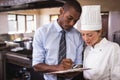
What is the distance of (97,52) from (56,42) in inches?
12.1

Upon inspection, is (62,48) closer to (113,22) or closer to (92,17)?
(92,17)

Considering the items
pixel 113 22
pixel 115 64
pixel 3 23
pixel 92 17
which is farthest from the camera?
pixel 3 23

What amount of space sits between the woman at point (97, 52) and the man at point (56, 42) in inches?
3.0

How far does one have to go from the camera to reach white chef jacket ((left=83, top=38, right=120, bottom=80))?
1229 mm

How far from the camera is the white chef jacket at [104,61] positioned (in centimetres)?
123

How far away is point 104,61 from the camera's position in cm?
125

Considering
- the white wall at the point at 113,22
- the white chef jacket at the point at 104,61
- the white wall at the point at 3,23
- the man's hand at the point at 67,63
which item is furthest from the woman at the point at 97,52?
the white wall at the point at 3,23

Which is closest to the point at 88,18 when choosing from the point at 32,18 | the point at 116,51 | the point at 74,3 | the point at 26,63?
the point at 74,3

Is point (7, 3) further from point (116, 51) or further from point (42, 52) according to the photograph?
point (116, 51)

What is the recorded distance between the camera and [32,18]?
886 cm

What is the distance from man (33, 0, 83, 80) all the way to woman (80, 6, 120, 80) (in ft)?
0.25

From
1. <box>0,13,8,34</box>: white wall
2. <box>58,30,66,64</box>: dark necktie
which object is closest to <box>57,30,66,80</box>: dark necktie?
<box>58,30,66,64</box>: dark necktie

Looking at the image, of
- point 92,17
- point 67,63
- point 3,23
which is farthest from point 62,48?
point 3,23

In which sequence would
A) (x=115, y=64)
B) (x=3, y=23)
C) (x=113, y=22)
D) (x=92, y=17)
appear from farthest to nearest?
(x=3, y=23), (x=113, y=22), (x=92, y=17), (x=115, y=64)
